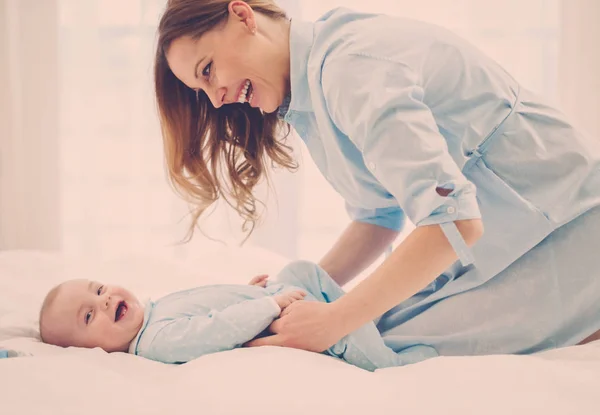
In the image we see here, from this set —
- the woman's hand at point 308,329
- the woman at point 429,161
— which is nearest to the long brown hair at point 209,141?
the woman at point 429,161

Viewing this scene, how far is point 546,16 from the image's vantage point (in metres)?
2.55

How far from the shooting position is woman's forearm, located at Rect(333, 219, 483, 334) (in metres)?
0.91

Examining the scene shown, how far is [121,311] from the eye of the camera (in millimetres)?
1212

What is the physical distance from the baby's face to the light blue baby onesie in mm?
26

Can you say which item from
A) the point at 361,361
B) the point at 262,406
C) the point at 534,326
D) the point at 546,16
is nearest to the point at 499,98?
the point at 534,326

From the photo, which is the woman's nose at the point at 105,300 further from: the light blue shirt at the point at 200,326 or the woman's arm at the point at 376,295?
the woman's arm at the point at 376,295

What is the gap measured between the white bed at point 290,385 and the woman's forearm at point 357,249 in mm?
484

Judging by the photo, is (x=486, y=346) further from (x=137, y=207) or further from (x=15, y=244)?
(x=15, y=244)

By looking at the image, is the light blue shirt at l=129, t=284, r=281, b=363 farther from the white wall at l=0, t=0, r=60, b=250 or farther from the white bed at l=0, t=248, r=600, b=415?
the white wall at l=0, t=0, r=60, b=250

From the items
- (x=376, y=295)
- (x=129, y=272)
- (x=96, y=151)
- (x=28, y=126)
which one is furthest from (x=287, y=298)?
(x=28, y=126)

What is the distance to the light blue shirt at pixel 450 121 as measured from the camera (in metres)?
0.93

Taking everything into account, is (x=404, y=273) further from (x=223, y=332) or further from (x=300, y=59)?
(x=300, y=59)

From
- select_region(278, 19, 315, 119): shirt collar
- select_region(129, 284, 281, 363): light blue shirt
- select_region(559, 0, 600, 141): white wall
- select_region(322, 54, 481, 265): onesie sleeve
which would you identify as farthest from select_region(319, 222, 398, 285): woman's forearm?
select_region(559, 0, 600, 141): white wall

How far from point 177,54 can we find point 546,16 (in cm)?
192
